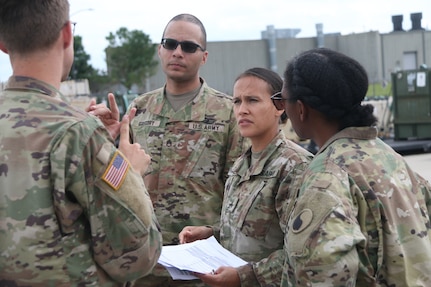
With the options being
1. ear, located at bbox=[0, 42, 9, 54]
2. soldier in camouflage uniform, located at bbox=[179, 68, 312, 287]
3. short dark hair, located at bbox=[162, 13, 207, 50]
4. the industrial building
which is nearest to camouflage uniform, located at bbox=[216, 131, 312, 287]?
soldier in camouflage uniform, located at bbox=[179, 68, 312, 287]

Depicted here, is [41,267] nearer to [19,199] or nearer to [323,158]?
[19,199]

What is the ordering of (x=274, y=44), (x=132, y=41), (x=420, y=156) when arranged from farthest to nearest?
(x=132, y=41)
(x=274, y=44)
(x=420, y=156)

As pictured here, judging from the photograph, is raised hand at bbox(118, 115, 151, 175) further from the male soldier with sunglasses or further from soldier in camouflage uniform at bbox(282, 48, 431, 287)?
the male soldier with sunglasses

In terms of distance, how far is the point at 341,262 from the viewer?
6.54 feet

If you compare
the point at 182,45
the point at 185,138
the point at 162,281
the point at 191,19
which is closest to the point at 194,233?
the point at 162,281

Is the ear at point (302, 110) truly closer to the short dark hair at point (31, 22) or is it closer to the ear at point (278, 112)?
the short dark hair at point (31, 22)

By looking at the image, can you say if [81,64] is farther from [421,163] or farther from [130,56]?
[421,163]

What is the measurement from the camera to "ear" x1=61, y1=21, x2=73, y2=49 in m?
2.02

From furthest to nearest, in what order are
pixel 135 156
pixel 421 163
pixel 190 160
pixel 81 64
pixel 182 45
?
pixel 81 64, pixel 421 163, pixel 182 45, pixel 190 160, pixel 135 156

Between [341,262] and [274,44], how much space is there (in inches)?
1237

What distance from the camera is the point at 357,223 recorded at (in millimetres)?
2066

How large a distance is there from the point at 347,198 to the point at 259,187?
932mm

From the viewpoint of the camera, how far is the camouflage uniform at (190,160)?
382cm

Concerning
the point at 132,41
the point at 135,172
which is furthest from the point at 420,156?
the point at 132,41
